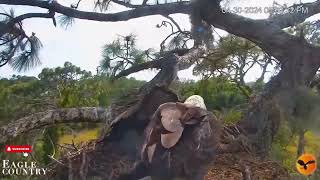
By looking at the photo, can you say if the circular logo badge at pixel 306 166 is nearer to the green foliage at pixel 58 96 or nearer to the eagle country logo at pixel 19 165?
the green foliage at pixel 58 96

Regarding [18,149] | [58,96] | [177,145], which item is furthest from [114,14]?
[177,145]

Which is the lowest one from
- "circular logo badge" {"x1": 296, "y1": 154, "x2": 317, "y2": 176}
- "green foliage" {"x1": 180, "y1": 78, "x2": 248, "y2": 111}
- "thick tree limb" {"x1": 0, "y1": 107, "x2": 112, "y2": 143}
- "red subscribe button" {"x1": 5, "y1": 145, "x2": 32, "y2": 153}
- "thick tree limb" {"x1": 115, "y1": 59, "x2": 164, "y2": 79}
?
"circular logo badge" {"x1": 296, "y1": 154, "x2": 317, "y2": 176}

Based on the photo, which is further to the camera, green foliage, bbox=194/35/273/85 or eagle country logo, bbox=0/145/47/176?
green foliage, bbox=194/35/273/85

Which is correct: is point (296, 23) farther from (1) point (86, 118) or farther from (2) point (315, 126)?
(1) point (86, 118)

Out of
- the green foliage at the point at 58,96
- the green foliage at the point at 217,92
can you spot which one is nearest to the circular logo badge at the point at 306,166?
the green foliage at the point at 217,92

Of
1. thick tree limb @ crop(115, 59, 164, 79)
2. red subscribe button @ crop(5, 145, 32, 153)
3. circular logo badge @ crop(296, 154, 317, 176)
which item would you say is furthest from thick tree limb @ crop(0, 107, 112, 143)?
circular logo badge @ crop(296, 154, 317, 176)

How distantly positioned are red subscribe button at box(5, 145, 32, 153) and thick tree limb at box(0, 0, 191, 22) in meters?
0.73

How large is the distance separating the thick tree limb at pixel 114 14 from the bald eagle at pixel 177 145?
2.72 ft

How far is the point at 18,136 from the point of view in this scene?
1.86 metres

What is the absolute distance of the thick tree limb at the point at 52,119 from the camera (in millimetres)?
1826

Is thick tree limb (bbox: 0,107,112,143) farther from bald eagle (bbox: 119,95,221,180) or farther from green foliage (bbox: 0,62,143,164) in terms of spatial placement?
bald eagle (bbox: 119,95,221,180)

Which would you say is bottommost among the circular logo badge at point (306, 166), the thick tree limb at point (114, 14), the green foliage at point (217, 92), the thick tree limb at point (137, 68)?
the circular logo badge at point (306, 166)

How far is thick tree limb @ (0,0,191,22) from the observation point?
220 centimetres

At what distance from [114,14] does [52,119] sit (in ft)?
2.22
